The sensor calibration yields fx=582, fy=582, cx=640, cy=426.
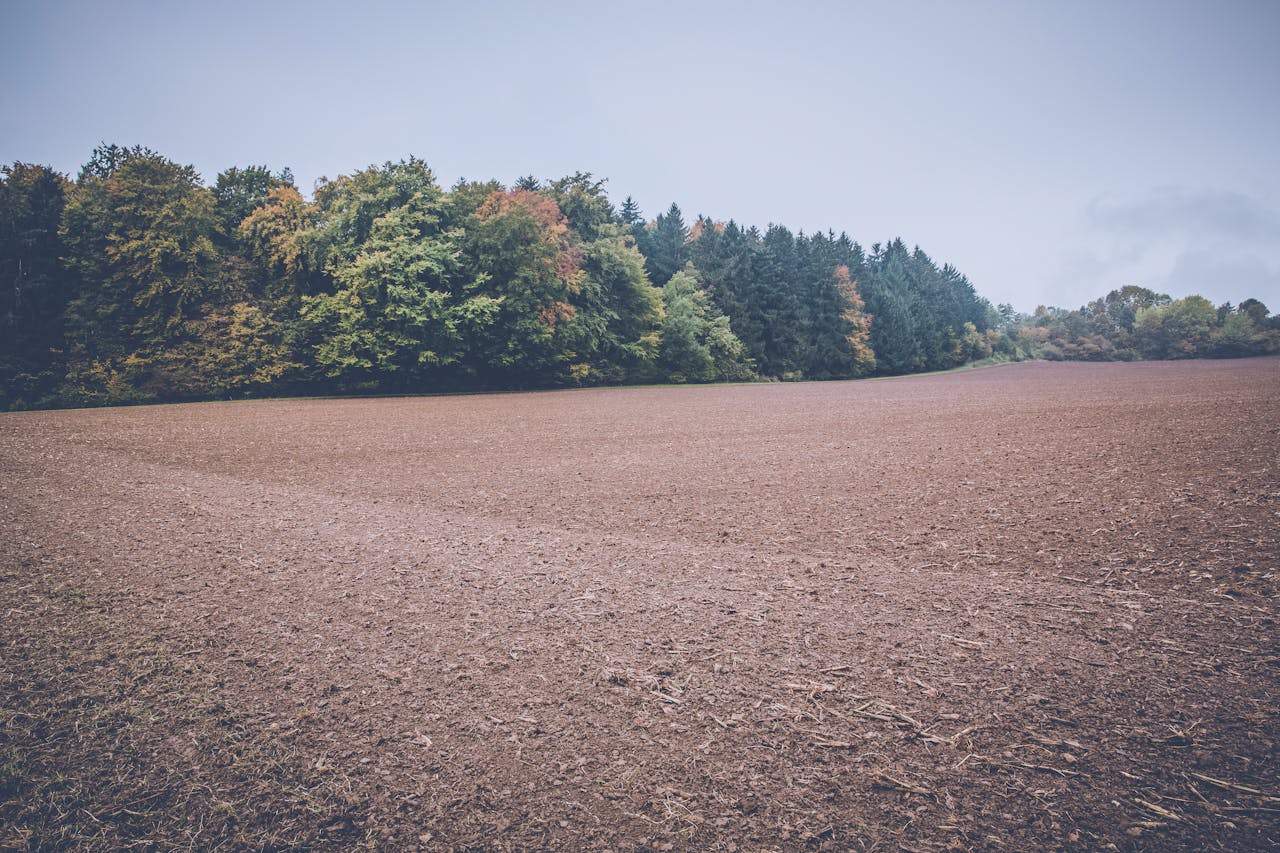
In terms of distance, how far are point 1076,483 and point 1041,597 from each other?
4.32m

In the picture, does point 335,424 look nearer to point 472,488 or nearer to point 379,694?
point 472,488

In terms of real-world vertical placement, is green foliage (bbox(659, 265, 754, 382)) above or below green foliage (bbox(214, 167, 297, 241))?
below

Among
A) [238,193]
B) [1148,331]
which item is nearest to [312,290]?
[238,193]

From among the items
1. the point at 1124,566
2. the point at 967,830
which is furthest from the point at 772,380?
the point at 967,830

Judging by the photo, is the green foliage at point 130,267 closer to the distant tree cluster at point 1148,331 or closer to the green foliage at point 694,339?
the green foliage at point 694,339

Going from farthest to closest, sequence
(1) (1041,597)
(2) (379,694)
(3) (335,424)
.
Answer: (3) (335,424)
(1) (1041,597)
(2) (379,694)

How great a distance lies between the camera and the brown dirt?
2436 millimetres

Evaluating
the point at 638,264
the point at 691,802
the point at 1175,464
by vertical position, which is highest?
the point at 638,264

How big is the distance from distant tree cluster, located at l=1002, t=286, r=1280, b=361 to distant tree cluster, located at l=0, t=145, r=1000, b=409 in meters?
70.0

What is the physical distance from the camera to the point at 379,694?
335 centimetres

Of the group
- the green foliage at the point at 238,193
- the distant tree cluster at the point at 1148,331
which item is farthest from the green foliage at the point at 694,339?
the distant tree cluster at the point at 1148,331

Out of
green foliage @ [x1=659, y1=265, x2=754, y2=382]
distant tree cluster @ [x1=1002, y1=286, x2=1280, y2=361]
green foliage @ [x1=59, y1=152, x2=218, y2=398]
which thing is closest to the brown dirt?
green foliage @ [x1=59, y1=152, x2=218, y2=398]

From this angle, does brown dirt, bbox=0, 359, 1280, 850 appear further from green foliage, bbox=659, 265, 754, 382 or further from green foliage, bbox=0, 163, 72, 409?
green foliage, bbox=659, 265, 754, 382

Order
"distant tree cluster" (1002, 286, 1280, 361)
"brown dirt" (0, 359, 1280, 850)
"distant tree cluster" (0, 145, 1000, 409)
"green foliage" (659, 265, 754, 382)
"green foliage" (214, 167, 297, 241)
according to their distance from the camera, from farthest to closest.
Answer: "distant tree cluster" (1002, 286, 1280, 361)
"green foliage" (659, 265, 754, 382)
"green foliage" (214, 167, 297, 241)
"distant tree cluster" (0, 145, 1000, 409)
"brown dirt" (0, 359, 1280, 850)
